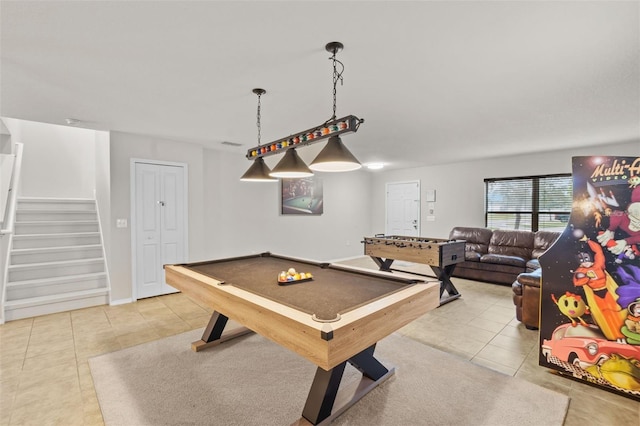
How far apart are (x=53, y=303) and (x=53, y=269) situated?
1.87ft

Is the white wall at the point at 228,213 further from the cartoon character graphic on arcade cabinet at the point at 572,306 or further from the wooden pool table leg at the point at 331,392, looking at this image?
the cartoon character graphic on arcade cabinet at the point at 572,306

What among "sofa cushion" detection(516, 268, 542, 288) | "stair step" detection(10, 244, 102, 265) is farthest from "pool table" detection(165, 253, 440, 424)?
"stair step" detection(10, 244, 102, 265)

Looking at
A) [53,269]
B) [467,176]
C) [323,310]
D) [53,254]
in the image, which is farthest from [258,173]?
[467,176]

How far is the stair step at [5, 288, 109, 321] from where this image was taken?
3.68 metres

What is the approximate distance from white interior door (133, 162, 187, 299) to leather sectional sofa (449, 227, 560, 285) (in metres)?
5.12

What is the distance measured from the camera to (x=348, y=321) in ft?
5.05

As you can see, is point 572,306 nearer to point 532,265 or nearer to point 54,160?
point 532,265

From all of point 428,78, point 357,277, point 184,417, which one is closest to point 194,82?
point 428,78

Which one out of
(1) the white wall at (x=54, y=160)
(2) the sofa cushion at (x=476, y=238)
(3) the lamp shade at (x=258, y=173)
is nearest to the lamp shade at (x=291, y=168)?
(3) the lamp shade at (x=258, y=173)

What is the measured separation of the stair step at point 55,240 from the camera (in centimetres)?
431

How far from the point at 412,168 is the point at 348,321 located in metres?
6.89

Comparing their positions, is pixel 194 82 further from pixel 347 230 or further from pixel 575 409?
pixel 347 230

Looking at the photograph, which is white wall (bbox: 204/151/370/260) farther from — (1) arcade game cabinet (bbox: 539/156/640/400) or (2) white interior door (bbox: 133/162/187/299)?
(1) arcade game cabinet (bbox: 539/156/640/400)

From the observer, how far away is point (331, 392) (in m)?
1.91
